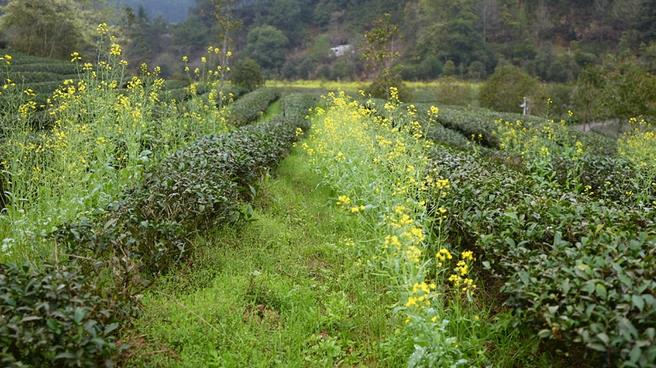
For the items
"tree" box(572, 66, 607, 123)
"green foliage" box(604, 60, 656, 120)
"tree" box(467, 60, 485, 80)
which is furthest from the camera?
"tree" box(467, 60, 485, 80)

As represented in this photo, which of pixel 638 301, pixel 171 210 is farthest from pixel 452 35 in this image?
pixel 638 301

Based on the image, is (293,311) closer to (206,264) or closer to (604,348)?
(206,264)

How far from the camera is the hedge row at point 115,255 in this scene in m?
2.28

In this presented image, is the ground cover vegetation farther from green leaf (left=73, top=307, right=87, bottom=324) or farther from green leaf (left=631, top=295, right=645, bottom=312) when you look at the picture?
green leaf (left=631, top=295, right=645, bottom=312)

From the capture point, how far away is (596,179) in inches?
243

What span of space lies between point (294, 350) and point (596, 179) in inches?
189

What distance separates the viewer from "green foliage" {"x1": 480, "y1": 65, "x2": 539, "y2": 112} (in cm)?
2830

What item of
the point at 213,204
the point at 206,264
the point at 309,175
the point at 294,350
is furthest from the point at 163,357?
the point at 309,175

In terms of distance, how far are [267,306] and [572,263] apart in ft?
6.98

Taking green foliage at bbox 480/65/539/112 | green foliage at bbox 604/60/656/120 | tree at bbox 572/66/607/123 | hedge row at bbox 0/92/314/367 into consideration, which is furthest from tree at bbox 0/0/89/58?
green foliage at bbox 604/60/656/120

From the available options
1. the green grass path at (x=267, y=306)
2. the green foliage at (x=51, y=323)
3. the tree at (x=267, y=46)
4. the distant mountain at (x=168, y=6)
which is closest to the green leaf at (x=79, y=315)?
the green foliage at (x=51, y=323)

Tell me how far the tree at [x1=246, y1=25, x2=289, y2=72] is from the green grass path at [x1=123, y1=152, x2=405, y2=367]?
2400 inches

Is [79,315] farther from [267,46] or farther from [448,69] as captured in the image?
[267,46]

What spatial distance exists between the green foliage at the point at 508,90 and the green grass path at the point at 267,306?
84.9 feet
